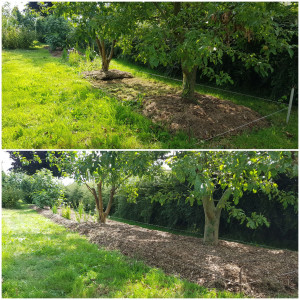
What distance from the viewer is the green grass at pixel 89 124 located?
4344 millimetres

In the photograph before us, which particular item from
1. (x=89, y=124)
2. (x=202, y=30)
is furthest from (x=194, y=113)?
(x=89, y=124)

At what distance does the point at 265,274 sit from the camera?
3340mm

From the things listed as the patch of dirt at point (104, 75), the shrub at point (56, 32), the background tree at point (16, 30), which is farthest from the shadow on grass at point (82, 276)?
the background tree at point (16, 30)

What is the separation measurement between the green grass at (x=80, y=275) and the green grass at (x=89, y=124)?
162 cm

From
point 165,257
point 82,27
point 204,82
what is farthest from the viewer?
point 204,82

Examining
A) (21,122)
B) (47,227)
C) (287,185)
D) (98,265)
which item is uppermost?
(21,122)

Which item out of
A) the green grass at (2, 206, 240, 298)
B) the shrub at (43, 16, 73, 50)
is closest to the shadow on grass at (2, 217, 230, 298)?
the green grass at (2, 206, 240, 298)

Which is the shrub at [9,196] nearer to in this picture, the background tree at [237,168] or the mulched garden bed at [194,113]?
the mulched garden bed at [194,113]

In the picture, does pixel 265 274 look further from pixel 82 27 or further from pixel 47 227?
pixel 47 227

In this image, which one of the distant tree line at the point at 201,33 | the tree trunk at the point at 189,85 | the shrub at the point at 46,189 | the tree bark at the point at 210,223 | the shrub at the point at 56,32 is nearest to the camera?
the distant tree line at the point at 201,33

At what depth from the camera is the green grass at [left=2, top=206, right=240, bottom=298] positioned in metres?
2.89

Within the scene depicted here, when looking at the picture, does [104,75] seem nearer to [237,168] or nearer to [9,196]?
[237,168]

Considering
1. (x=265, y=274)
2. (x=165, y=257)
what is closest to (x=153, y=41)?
(x=165, y=257)

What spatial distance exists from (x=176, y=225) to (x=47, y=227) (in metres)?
3.34
